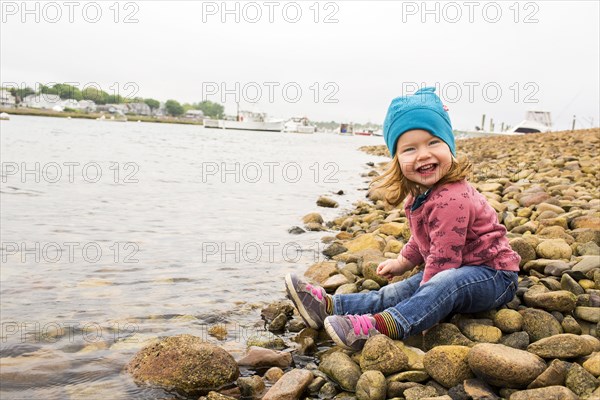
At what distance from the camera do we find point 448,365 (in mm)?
2207

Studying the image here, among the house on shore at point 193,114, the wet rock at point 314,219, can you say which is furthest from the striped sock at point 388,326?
the house on shore at point 193,114

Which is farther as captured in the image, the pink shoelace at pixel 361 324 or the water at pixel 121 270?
the water at pixel 121 270

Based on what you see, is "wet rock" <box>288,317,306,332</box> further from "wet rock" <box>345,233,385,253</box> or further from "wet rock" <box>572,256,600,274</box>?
"wet rock" <box>572,256,600,274</box>

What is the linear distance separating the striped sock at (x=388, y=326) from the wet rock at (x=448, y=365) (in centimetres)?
29

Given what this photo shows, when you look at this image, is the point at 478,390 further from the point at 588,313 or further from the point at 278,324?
the point at 278,324

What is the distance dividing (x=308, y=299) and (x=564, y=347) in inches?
53.2

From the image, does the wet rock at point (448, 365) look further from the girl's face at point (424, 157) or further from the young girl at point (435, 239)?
the girl's face at point (424, 157)

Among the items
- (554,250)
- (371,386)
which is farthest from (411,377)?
(554,250)

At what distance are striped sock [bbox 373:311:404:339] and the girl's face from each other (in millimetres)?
772

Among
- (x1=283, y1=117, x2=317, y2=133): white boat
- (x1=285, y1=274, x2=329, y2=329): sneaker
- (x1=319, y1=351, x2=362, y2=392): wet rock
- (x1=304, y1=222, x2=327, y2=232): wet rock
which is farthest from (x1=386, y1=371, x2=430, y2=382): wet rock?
(x1=283, y1=117, x2=317, y2=133): white boat

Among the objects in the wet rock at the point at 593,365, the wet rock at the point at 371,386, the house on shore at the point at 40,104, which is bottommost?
the wet rock at the point at 371,386

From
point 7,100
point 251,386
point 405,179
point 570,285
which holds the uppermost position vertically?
point 7,100

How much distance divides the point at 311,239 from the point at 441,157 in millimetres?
3532

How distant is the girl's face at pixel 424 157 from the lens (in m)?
2.71
